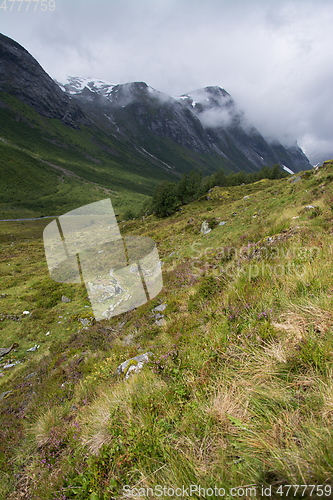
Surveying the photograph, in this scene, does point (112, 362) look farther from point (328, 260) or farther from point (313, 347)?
point (328, 260)

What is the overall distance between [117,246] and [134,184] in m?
139

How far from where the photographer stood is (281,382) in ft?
6.40

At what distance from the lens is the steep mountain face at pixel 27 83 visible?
166 metres

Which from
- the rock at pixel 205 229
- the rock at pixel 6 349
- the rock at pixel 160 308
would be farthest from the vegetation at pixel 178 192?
the rock at pixel 160 308

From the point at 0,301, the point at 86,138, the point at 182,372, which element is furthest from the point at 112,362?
the point at 86,138

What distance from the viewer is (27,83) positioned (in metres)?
174

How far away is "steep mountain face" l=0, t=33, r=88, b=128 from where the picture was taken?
546 ft

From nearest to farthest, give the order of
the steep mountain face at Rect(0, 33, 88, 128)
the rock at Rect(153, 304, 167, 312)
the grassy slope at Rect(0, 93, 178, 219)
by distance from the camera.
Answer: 1. the rock at Rect(153, 304, 167, 312)
2. the grassy slope at Rect(0, 93, 178, 219)
3. the steep mountain face at Rect(0, 33, 88, 128)

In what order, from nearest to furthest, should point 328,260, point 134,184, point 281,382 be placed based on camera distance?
1. point 281,382
2. point 328,260
3. point 134,184

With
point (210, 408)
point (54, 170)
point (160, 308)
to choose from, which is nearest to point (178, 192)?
point (160, 308)

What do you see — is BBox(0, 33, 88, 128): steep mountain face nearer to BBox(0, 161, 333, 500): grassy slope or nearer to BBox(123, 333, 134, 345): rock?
BBox(123, 333, 134, 345): rock

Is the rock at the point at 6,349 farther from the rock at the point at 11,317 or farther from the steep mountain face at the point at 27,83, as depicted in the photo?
the steep mountain face at the point at 27,83

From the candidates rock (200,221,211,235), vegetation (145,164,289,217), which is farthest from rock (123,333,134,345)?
vegetation (145,164,289,217)

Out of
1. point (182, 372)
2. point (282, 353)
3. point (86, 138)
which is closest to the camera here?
point (282, 353)
